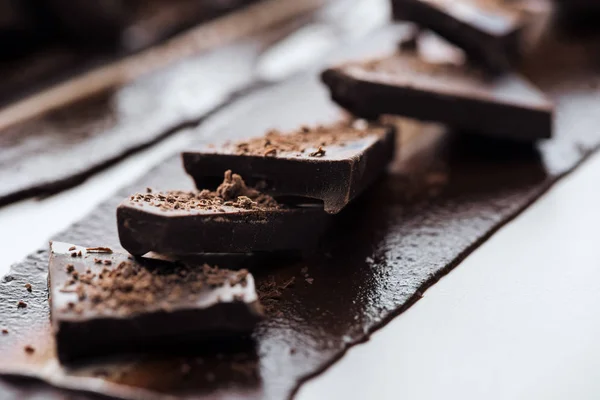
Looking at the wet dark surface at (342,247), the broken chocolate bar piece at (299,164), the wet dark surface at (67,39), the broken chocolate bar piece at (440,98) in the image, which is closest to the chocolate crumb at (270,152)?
the broken chocolate bar piece at (299,164)

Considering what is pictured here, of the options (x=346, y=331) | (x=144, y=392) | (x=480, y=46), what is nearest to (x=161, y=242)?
(x=144, y=392)

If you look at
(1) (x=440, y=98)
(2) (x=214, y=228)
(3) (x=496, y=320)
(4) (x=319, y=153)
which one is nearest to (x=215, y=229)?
(2) (x=214, y=228)

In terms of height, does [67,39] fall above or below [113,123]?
above

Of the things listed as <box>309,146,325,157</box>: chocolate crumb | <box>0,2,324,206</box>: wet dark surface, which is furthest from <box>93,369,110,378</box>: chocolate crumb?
<box>0,2,324,206</box>: wet dark surface

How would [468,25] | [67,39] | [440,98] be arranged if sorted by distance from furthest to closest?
[67,39]
[468,25]
[440,98]

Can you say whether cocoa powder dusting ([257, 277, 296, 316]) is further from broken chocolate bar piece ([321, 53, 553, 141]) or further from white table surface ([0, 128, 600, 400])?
broken chocolate bar piece ([321, 53, 553, 141])

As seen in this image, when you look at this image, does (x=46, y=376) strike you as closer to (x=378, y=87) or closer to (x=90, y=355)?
(x=90, y=355)

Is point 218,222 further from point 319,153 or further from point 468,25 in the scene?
point 468,25
